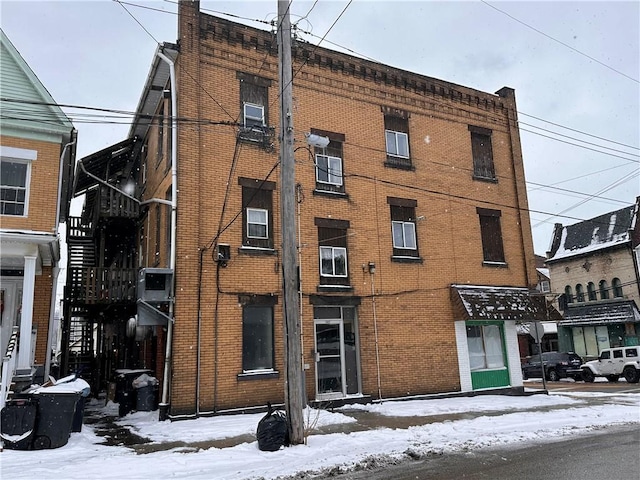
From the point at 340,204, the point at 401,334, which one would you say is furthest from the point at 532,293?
the point at 340,204

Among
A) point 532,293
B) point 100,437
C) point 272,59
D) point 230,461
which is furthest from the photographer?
point 532,293

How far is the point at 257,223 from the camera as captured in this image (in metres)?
14.7

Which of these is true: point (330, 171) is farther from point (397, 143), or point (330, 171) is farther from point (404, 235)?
point (404, 235)

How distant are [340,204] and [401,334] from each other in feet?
14.6

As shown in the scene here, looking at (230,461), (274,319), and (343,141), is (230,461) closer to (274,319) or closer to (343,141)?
(274,319)

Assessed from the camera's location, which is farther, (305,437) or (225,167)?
(225,167)

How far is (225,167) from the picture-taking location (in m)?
14.4

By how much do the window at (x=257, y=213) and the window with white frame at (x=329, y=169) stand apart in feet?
5.90

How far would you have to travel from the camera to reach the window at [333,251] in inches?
605

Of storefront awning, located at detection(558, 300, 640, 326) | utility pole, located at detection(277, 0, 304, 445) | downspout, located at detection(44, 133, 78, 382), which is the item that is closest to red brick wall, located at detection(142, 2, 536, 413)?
downspout, located at detection(44, 133, 78, 382)

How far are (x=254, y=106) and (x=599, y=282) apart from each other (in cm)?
3029

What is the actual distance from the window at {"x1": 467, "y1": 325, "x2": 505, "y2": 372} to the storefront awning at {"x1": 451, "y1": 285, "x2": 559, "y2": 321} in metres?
1.01

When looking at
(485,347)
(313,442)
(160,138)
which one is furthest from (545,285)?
(313,442)

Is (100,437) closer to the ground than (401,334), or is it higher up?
closer to the ground
